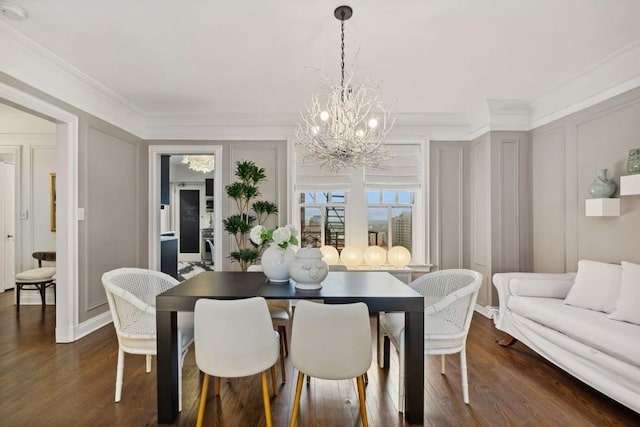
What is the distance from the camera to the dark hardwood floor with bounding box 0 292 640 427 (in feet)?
7.02

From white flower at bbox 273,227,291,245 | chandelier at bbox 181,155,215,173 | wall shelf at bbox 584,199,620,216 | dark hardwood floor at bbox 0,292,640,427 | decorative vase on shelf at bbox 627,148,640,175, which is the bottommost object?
dark hardwood floor at bbox 0,292,640,427

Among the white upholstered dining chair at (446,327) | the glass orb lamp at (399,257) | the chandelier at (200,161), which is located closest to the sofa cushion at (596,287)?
the white upholstered dining chair at (446,327)

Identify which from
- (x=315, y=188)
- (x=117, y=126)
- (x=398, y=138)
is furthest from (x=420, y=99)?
(x=117, y=126)

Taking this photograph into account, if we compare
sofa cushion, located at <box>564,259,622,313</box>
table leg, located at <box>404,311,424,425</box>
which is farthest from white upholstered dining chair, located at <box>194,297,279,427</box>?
sofa cushion, located at <box>564,259,622,313</box>

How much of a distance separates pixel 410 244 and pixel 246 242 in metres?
2.39

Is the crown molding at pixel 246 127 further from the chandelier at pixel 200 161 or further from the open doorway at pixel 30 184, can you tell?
the chandelier at pixel 200 161

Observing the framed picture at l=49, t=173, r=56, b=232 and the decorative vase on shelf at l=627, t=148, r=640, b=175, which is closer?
the decorative vase on shelf at l=627, t=148, r=640, b=175

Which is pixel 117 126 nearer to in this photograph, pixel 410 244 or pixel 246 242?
pixel 246 242

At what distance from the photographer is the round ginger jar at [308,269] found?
83.7 inches

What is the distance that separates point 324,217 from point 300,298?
127 inches

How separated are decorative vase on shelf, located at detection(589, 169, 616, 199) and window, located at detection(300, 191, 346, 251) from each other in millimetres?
2923

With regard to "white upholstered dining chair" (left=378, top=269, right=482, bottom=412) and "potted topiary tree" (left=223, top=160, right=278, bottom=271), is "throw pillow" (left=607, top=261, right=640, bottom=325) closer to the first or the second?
"white upholstered dining chair" (left=378, top=269, right=482, bottom=412)

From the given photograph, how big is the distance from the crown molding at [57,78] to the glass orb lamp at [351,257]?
332 cm

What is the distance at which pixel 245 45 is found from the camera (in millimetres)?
2859
